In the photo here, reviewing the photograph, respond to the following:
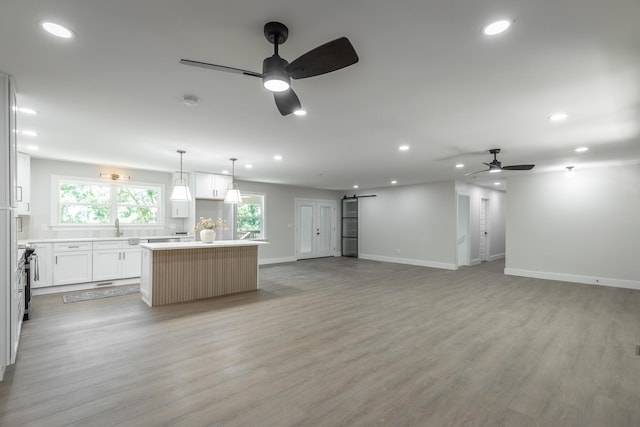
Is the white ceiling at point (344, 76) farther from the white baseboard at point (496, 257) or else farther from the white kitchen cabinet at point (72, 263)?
the white baseboard at point (496, 257)

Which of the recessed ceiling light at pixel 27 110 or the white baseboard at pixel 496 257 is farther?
the white baseboard at pixel 496 257

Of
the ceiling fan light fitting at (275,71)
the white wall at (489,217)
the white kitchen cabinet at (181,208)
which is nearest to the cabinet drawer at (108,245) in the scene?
the white kitchen cabinet at (181,208)

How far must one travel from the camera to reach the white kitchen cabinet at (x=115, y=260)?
19.0 feet

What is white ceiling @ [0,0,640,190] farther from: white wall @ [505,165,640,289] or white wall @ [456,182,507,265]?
white wall @ [456,182,507,265]

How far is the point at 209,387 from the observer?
7.87 ft

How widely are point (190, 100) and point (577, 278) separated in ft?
26.9

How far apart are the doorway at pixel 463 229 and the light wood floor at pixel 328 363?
Answer: 3.75m

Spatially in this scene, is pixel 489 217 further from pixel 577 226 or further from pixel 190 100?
pixel 190 100

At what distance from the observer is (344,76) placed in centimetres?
243

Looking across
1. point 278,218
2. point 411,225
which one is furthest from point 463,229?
point 278,218

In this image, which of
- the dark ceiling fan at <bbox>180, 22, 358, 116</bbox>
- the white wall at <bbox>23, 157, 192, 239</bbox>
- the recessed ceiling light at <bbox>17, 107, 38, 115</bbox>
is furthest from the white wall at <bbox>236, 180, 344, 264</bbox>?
the dark ceiling fan at <bbox>180, 22, 358, 116</bbox>

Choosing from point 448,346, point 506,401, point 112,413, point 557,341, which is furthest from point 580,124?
point 112,413

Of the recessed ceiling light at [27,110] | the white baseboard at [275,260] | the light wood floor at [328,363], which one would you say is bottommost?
the light wood floor at [328,363]

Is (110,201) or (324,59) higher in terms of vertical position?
(324,59)
